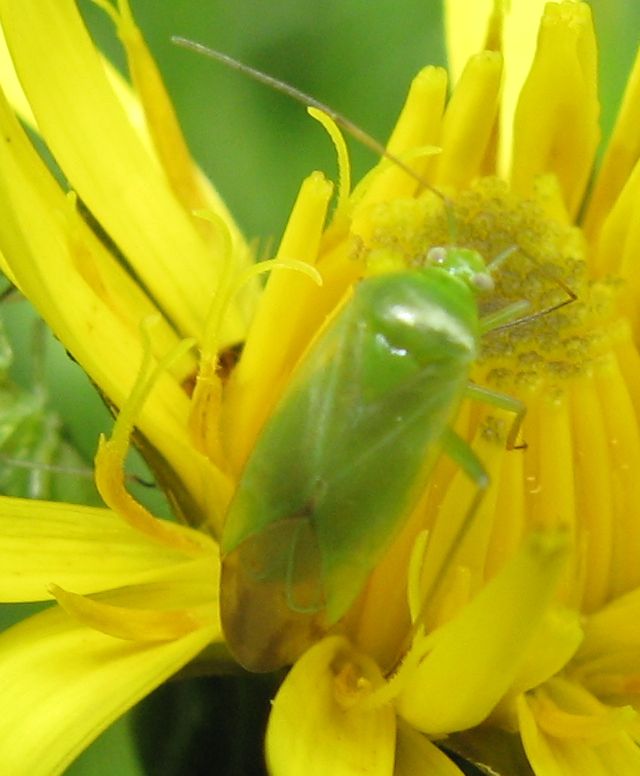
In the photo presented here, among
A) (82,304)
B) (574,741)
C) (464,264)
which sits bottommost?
(574,741)

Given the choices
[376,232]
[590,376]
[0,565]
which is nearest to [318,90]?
[376,232]

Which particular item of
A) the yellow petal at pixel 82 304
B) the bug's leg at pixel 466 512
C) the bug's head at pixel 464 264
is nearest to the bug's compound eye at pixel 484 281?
the bug's head at pixel 464 264

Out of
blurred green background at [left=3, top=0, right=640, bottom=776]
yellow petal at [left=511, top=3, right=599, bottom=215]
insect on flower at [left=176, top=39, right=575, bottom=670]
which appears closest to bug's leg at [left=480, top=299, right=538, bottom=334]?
insect on flower at [left=176, top=39, right=575, bottom=670]

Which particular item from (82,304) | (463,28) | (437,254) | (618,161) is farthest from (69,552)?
(463,28)

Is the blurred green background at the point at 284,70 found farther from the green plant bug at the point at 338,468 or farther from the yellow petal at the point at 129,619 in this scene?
the yellow petal at the point at 129,619

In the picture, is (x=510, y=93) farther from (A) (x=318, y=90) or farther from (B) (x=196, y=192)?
(B) (x=196, y=192)

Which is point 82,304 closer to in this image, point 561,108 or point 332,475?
point 332,475

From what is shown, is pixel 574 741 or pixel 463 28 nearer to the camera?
pixel 574 741
